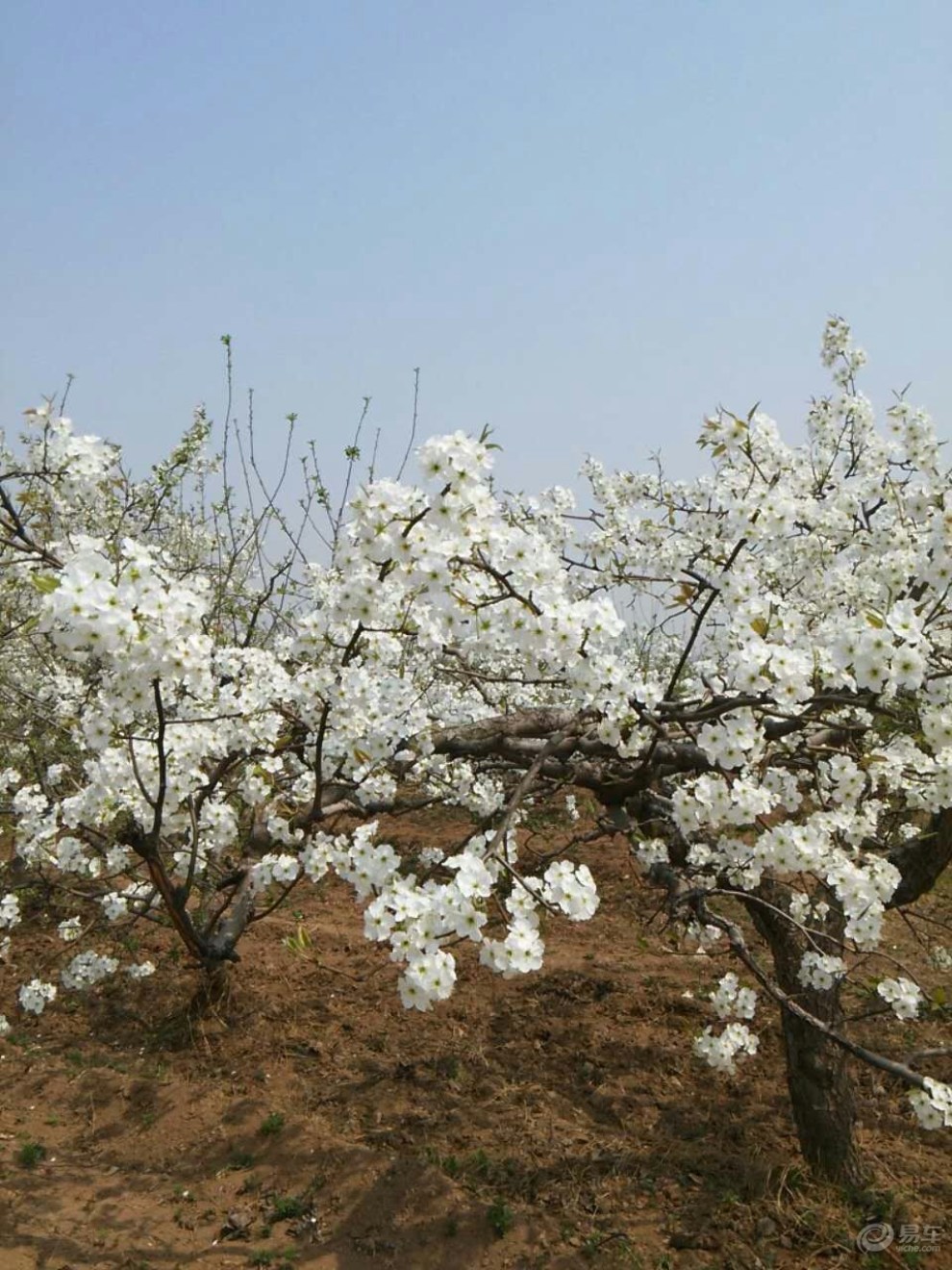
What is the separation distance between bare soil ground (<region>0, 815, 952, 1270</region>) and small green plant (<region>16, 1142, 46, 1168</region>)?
0.02 metres

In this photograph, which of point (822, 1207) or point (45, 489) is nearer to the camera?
point (822, 1207)

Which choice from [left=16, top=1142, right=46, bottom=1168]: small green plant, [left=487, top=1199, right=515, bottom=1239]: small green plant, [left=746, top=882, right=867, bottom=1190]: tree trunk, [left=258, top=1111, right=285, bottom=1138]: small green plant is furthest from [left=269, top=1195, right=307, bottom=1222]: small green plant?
[left=746, top=882, right=867, bottom=1190]: tree trunk

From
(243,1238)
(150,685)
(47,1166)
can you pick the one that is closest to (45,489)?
(150,685)

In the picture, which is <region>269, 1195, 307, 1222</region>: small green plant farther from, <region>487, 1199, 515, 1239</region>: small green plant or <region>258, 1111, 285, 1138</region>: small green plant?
<region>487, 1199, 515, 1239</region>: small green plant

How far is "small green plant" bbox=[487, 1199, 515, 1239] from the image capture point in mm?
3533

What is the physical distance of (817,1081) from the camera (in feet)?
12.7

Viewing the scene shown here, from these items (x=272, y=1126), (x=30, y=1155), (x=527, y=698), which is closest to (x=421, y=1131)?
(x=272, y=1126)

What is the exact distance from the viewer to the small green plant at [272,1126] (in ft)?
13.6

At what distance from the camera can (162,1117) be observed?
173 inches

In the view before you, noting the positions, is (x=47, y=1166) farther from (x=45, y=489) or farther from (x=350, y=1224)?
(x=45, y=489)

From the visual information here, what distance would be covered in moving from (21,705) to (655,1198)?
493cm

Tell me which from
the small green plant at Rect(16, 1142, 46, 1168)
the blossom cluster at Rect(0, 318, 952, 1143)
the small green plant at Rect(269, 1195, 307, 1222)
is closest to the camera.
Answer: the blossom cluster at Rect(0, 318, 952, 1143)

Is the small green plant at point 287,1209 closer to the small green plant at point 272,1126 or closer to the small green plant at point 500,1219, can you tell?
the small green plant at point 272,1126

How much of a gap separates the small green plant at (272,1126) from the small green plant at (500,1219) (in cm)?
112
